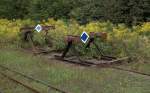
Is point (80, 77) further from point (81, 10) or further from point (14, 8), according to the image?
point (14, 8)

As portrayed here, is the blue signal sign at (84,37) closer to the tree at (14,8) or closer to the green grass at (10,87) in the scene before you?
the green grass at (10,87)

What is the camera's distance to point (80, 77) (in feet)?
38.2

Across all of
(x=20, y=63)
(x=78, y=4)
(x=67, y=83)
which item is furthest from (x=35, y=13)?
(x=67, y=83)

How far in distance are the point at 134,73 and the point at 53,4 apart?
14906 millimetres

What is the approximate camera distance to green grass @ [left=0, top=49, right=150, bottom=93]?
1026cm

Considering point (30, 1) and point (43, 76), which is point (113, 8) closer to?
point (43, 76)

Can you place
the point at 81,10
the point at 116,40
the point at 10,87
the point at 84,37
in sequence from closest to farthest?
the point at 10,87
the point at 84,37
the point at 116,40
the point at 81,10

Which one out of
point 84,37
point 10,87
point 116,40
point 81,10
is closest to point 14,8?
point 81,10

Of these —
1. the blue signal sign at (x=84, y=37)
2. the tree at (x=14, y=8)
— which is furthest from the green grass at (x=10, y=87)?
the tree at (x=14, y=8)

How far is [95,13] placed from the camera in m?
21.8

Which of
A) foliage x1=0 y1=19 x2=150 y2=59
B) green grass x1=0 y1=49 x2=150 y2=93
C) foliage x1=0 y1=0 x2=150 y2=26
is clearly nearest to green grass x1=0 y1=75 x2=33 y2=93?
green grass x1=0 y1=49 x2=150 y2=93

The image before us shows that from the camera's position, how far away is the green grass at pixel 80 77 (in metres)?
10.3

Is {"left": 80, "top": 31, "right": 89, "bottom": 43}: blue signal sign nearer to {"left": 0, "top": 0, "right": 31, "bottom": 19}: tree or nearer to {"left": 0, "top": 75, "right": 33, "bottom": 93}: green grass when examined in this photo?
{"left": 0, "top": 75, "right": 33, "bottom": 93}: green grass

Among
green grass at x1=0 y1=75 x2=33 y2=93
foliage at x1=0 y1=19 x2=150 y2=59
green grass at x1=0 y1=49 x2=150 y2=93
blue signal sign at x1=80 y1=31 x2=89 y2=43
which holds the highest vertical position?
blue signal sign at x1=80 y1=31 x2=89 y2=43
